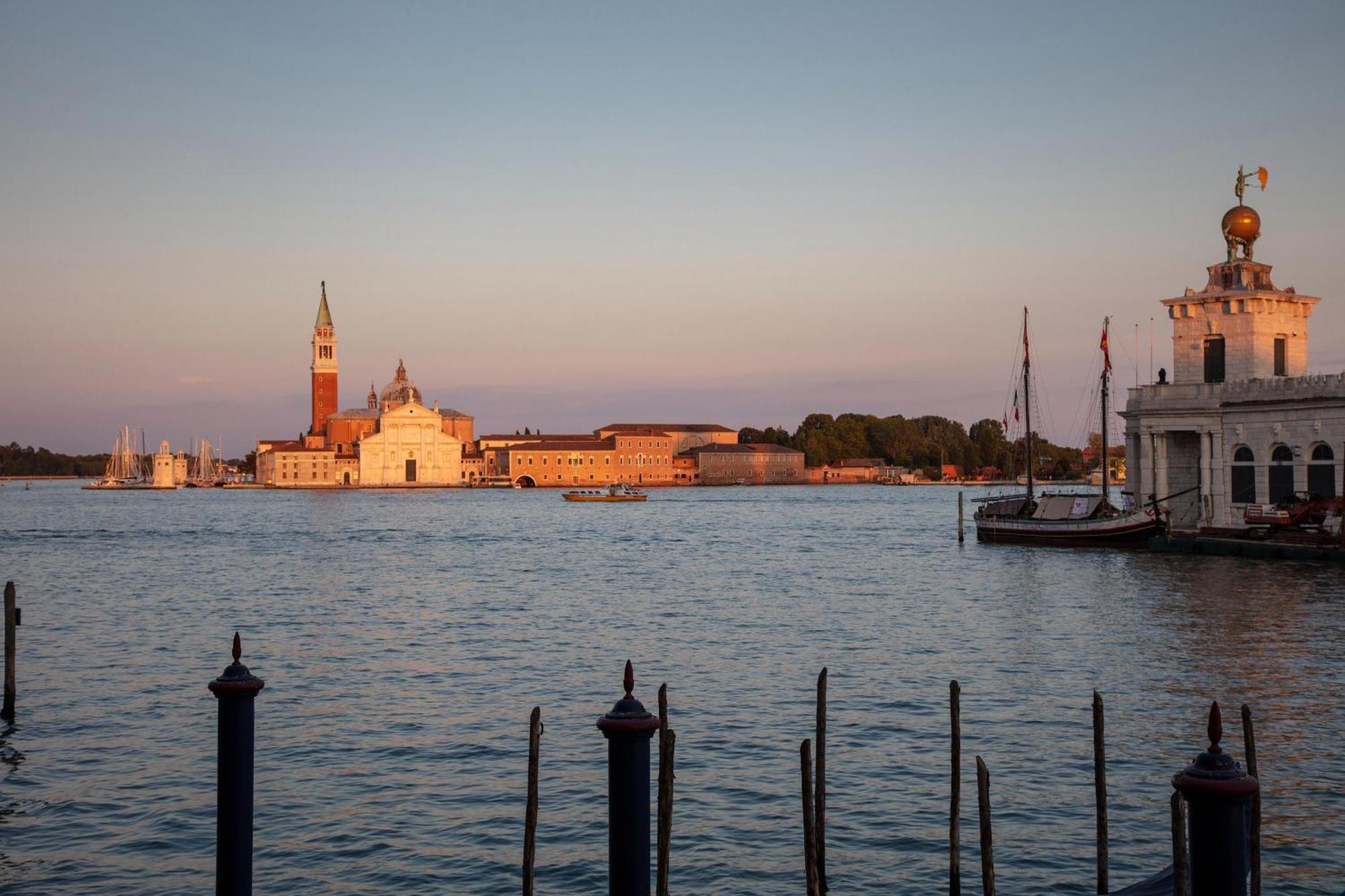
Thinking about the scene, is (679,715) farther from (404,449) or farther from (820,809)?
(404,449)

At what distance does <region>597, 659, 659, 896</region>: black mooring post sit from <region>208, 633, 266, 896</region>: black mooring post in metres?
2.36

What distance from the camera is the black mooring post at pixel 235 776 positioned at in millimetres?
8375

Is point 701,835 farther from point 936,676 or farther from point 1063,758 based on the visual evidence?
point 936,676

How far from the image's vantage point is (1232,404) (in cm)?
4881

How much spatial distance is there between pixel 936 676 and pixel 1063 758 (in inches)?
273

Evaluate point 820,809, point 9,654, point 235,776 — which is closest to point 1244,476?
point 820,809

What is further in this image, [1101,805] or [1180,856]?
[1101,805]

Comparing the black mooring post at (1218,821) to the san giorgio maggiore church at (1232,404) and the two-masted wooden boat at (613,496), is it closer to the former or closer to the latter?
the san giorgio maggiore church at (1232,404)

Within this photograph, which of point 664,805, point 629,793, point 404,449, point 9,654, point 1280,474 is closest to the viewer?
point 629,793

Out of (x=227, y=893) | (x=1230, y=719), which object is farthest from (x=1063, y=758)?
(x=227, y=893)

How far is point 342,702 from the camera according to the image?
22625mm

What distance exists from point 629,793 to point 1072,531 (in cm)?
5505

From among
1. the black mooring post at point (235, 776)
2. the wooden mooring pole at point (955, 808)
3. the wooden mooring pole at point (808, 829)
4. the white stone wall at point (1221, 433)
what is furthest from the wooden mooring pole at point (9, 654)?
the white stone wall at point (1221, 433)

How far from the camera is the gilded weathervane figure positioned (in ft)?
169
